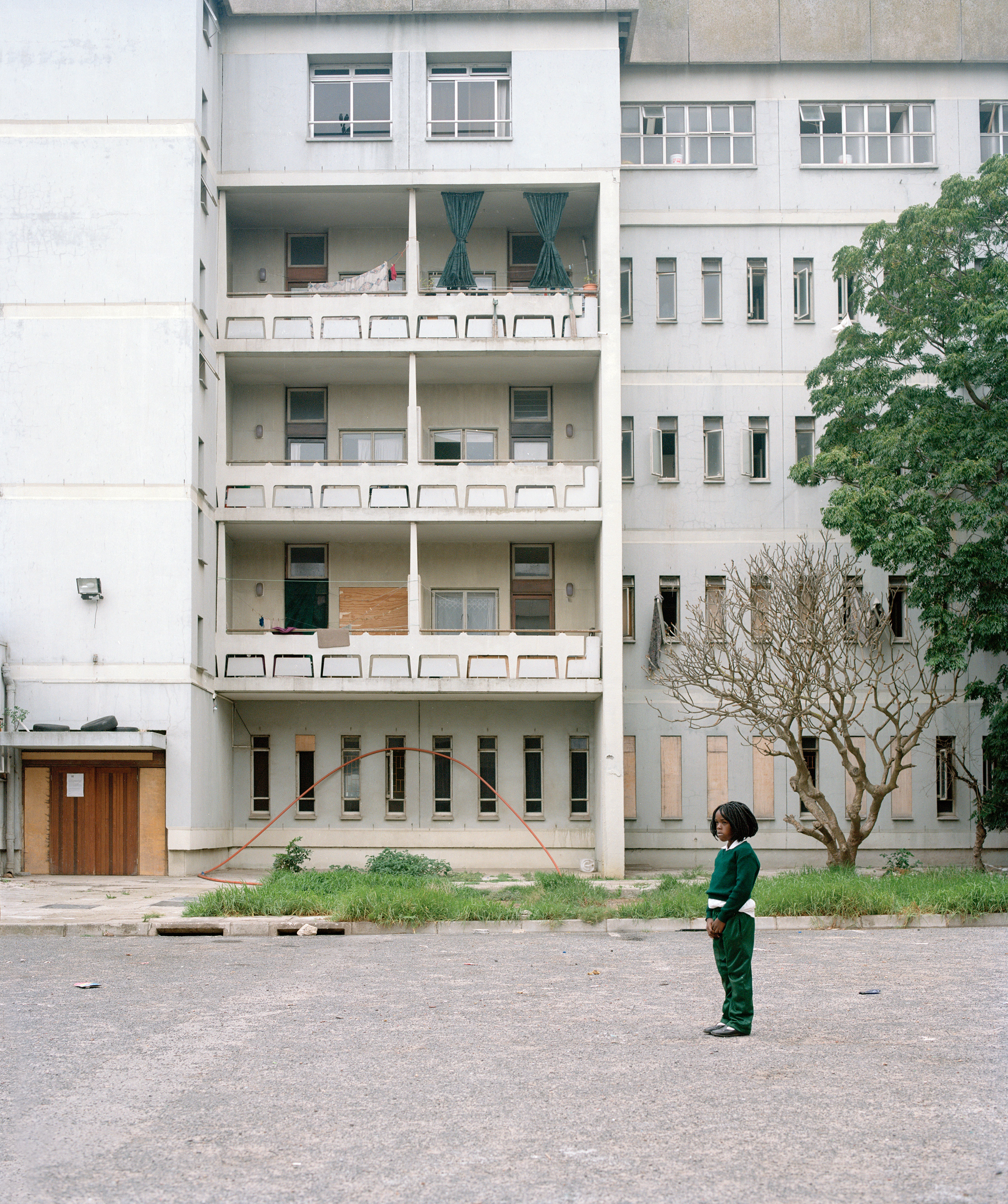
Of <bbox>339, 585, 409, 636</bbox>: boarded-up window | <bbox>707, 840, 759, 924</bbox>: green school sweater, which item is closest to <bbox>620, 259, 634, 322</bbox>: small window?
<bbox>339, 585, 409, 636</bbox>: boarded-up window

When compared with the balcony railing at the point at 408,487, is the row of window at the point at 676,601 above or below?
below

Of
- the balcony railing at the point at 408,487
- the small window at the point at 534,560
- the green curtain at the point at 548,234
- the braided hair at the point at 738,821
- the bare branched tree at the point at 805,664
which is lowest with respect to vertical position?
the braided hair at the point at 738,821

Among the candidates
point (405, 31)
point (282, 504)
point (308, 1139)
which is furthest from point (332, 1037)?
point (405, 31)

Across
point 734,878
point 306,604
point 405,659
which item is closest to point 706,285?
point 405,659

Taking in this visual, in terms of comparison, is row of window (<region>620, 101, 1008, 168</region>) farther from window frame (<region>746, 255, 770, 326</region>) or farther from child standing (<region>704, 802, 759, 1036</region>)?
child standing (<region>704, 802, 759, 1036</region>)

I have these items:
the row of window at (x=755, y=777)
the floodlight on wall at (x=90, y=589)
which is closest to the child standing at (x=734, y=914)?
the floodlight on wall at (x=90, y=589)

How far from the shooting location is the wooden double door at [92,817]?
25.0 meters

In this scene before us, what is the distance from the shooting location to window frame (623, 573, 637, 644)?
2931cm

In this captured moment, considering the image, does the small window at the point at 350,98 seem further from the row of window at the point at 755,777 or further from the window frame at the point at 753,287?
the row of window at the point at 755,777

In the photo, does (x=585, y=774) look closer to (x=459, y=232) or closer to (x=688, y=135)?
(x=459, y=232)

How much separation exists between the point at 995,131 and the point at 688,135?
7048 mm

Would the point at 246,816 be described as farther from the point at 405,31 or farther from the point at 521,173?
the point at 405,31

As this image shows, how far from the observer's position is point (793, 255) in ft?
98.6

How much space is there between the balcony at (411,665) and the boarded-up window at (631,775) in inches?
79.6
